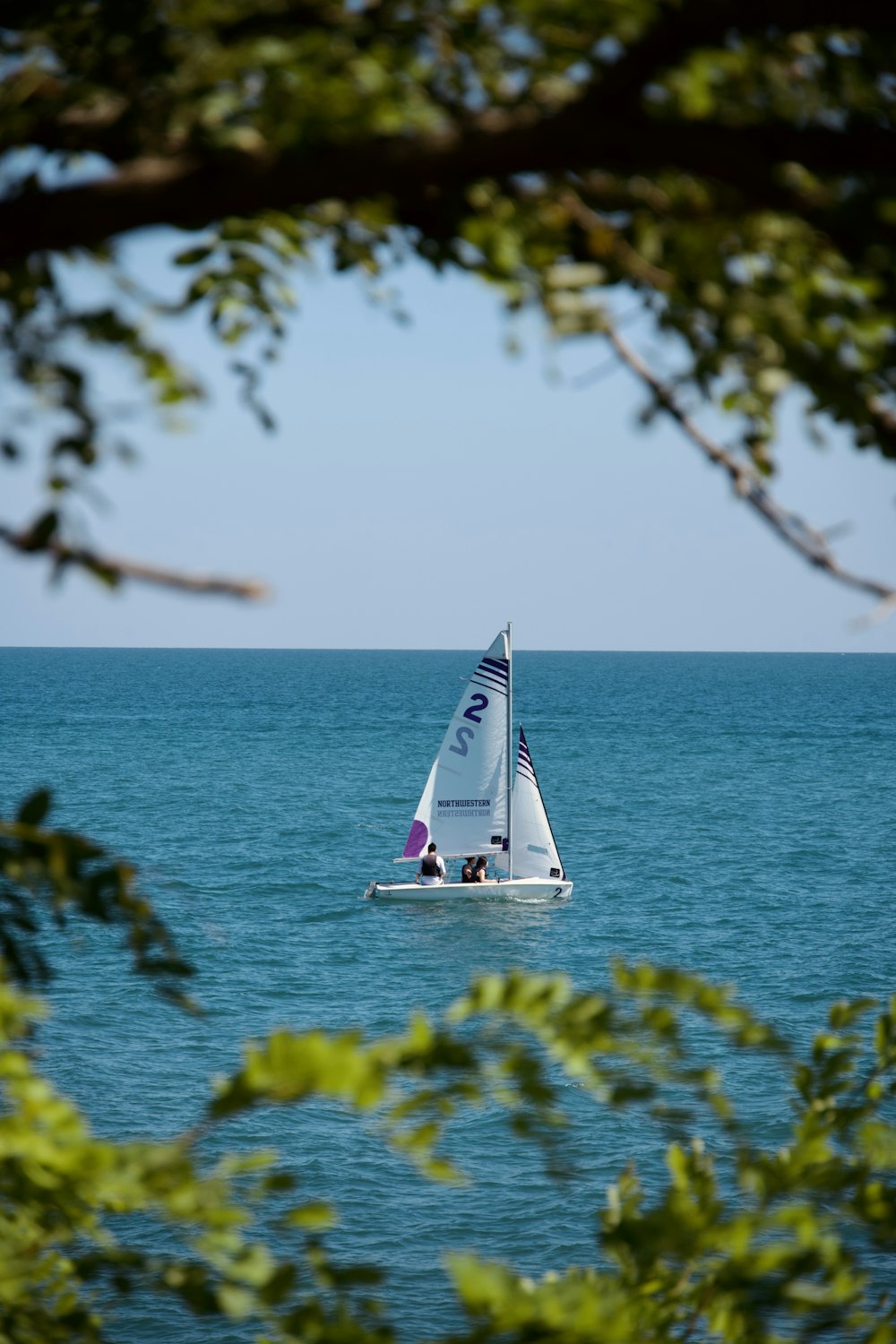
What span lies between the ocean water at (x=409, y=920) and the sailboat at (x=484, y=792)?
68cm

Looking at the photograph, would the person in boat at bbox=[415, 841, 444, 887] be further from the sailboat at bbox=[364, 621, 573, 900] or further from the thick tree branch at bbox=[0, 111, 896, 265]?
the thick tree branch at bbox=[0, 111, 896, 265]

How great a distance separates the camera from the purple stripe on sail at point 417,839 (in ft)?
106

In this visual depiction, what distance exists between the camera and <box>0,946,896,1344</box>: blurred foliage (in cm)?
189

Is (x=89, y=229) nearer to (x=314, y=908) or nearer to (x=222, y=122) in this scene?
(x=222, y=122)

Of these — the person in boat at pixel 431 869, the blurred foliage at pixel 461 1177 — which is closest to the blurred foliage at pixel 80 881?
the blurred foliage at pixel 461 1177

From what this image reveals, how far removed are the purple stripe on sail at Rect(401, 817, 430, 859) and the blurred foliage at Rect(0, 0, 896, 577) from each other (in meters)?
29.9

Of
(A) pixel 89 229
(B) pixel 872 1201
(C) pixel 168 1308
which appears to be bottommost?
(C) pixel 168 1308

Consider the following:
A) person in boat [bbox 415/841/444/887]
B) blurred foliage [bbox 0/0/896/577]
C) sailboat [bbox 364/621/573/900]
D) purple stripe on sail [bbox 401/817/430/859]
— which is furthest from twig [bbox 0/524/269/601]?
person in boat [bbox 415/841/444/887]

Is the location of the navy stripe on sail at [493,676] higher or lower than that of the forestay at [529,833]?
higher

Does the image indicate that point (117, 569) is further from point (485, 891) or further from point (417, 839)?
point (417, 839)

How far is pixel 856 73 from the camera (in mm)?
2314

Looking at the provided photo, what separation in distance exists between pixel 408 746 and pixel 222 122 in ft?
269

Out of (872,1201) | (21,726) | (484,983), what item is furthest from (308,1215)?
(21,726)

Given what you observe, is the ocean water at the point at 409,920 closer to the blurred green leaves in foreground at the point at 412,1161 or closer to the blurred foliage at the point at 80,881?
the blurred foliage at the point at 80,881
